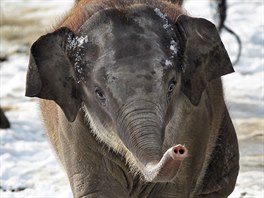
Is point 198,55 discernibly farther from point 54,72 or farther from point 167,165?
point 167,165

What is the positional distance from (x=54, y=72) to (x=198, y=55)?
2.57 ft

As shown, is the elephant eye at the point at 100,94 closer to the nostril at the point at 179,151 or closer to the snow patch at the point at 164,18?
the snow patch at the point at 164,18

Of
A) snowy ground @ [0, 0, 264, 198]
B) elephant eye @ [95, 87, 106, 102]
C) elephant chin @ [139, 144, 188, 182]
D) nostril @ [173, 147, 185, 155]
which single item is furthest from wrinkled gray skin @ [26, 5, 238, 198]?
snowy ground @ [0, 0, 264, 198]

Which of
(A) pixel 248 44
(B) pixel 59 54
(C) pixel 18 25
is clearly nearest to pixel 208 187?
(B) pixel 59 54

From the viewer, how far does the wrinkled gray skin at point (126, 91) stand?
5.13m

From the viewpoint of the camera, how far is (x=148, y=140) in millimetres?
4742

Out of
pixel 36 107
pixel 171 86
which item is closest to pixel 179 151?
pixel 171 86

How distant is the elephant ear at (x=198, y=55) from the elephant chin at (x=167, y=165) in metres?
1.19

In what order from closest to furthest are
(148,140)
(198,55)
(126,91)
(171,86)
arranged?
(148,140) → (126,91) → (171,86) → (198,55)

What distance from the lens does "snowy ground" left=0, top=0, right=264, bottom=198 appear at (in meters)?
9.02

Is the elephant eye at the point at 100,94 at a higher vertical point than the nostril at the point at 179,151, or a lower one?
lower

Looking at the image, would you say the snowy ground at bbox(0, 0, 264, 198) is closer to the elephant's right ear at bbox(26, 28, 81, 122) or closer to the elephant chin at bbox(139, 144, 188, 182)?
the elephant's right ear at bbox(26, 28, 81, 122)

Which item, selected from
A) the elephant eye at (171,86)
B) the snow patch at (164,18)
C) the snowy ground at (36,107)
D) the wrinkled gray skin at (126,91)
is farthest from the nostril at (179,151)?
the snowy ground at (36,107)

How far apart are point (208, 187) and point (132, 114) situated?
2.29 meters
